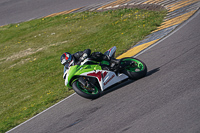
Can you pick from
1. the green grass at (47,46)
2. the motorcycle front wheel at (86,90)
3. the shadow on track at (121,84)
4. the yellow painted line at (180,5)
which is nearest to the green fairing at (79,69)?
the motorcycle front wheel at (86,90)

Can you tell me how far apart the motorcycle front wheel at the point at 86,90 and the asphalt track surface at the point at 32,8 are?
10992 mm

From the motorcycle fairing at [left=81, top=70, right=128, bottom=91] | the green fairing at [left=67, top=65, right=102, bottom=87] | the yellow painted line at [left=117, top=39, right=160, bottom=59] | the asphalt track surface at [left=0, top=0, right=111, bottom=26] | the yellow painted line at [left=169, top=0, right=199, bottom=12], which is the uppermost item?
the asphalt track surface at [left=0, top=0, right=111, bottom=26]

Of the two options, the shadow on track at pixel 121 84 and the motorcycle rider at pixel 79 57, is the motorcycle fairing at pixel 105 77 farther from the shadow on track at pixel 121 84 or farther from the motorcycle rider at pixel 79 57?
the motorcycle rider at pixel 79 57

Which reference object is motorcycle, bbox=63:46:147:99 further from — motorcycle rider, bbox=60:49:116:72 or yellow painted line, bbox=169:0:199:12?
yellow painted line, bbox=169:0:199:12

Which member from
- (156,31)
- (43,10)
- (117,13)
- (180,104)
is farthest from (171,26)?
(43,10)

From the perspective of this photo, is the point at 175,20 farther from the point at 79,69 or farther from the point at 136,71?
the point at 79,69

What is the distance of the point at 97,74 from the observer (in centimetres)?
835

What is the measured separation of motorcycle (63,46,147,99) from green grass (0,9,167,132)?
165cm

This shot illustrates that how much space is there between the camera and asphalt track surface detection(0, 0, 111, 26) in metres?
19.2

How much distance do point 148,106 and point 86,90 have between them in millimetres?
2078

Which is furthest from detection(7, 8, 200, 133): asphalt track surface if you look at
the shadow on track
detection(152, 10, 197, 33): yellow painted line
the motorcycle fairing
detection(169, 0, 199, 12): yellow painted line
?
detection(169, 0, 199, 12): yellow painted line

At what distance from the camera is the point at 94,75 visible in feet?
27.4

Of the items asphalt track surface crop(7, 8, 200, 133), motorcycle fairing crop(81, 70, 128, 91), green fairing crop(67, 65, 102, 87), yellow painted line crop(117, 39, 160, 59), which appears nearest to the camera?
asphalt track surface crop(7, 8, 200, 133)

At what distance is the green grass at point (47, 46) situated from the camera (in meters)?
10.4
